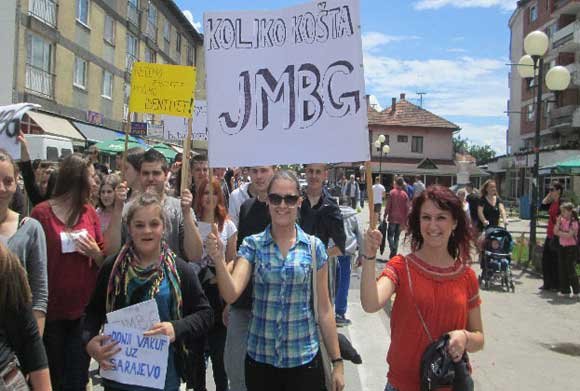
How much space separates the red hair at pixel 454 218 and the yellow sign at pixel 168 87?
95.3 inches

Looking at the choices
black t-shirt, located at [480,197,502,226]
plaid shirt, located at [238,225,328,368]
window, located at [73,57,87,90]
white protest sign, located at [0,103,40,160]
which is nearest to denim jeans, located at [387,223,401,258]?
black t-shirt, located at [480,197,502,226]

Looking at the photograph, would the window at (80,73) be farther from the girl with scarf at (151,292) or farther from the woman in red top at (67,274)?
the girl with scarf at (151,292)

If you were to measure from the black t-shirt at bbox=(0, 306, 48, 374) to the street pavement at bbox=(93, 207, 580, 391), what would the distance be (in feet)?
9.08

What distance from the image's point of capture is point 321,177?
5387 millimetres

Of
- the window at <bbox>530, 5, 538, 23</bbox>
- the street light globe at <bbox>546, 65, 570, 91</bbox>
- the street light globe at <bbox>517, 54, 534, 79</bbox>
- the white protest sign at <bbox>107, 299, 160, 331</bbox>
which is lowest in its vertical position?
the white protest sign at <bbox>107, 299, 160, 331</bbox>

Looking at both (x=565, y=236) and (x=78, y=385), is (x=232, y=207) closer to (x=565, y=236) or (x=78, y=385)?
(x=78, y=385)

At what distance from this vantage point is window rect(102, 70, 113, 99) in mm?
28730

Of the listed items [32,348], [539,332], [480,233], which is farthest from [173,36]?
[32,348]

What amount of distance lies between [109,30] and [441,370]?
29.7m

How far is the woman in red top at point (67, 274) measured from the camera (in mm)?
3658

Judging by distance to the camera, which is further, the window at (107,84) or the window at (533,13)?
the window at (533,13)

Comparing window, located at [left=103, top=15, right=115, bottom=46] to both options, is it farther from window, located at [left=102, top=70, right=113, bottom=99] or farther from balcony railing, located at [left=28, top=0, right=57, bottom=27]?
balcony railing, located at [left=28, top=0, right=57, bottom=27]

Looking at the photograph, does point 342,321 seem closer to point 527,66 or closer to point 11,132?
point 11,132

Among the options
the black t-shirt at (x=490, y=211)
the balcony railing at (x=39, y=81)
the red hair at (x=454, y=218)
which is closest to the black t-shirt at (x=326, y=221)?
the red hair at (x=454, y=218)
